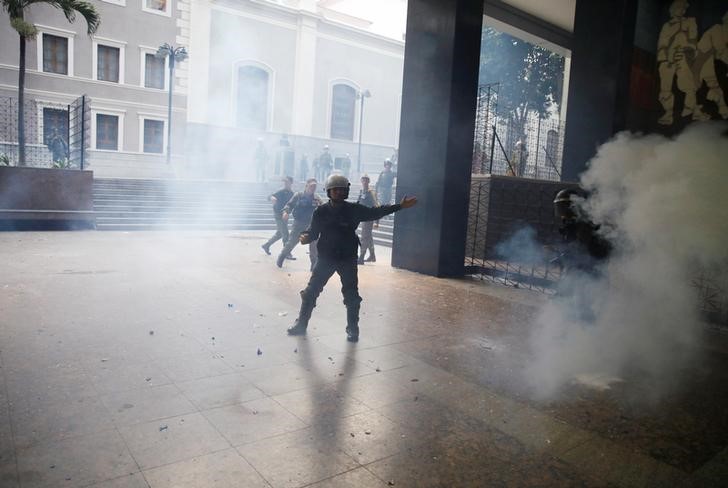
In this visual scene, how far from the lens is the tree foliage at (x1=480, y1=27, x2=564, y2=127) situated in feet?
78.9

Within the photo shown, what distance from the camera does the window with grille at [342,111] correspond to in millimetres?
35406

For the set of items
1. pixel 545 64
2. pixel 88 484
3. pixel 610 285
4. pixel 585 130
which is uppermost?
pixel 545 64

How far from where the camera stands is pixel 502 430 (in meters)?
3.70

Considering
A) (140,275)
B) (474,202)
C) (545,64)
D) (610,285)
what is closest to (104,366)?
(140,275)

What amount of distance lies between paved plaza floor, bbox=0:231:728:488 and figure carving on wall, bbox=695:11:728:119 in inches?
221

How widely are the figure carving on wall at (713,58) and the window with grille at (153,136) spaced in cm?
2491

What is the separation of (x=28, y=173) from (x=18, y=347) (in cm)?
1053

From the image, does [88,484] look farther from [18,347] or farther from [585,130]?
Answer: [585,130]

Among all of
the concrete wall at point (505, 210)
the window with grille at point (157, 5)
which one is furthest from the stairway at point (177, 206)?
the window with grille at point (157, 5)

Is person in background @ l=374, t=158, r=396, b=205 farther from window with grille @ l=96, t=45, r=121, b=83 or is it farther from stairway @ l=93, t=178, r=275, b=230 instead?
window with grille @ l=96, t=45, r=121, b=83

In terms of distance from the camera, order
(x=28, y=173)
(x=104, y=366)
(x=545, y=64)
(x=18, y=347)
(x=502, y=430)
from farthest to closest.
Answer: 1. (x=545, y=64)
2. (x=28, y=173)
3. (x=18, y=347)
4. (x=104, y=366)
5. (x=502, y=430)

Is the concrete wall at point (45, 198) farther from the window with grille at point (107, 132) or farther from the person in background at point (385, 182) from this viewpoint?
the window with grille at point (107, 132)

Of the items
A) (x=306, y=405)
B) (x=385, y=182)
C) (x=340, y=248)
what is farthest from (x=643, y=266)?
(x=385, y=182)

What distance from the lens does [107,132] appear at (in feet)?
88.8
